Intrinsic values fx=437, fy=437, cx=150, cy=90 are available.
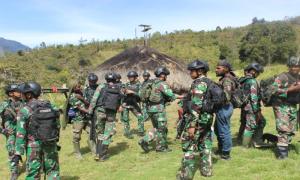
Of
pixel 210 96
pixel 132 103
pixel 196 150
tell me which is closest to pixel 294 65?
pixel 210 96

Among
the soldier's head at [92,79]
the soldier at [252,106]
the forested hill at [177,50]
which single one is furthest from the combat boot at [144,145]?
the forested hill at [177,50]

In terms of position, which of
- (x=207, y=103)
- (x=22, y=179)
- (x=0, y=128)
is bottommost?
(x=22, y=179)

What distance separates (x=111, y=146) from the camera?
512 inches

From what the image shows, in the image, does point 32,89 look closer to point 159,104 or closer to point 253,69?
point 159,104

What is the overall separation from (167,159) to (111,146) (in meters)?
3.09

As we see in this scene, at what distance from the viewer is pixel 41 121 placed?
7.63 m

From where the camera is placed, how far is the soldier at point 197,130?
7.79 meters

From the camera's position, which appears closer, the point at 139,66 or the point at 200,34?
the point at 139,66

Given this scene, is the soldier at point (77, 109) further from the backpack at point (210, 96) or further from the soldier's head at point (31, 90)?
the backpack at point (210, 96)

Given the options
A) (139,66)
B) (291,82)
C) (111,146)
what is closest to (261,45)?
(139,66)

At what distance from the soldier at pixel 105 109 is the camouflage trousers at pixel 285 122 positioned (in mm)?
4038

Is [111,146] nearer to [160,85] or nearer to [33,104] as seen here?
[160,85]

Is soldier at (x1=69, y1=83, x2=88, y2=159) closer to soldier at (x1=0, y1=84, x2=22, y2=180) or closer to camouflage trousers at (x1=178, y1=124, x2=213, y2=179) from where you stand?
soldier at (x1=0, y1=84, x2=22, y2=180)

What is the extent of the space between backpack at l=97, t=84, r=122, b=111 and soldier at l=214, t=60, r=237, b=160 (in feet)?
8.84
